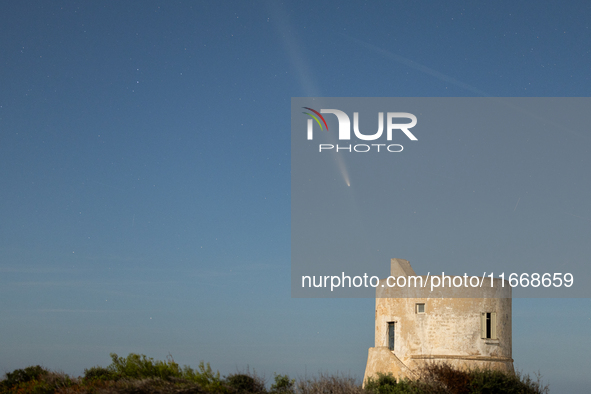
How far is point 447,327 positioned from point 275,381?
7.02 metres

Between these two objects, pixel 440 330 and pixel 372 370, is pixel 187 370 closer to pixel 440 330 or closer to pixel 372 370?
pixel 372 370

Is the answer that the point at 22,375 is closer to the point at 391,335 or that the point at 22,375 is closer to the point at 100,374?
the point at 100,374

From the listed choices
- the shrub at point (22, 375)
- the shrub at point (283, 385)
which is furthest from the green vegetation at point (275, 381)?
the shrub at point (22, 375)

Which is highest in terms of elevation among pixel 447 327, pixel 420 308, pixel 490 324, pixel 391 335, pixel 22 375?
pixel 420 308

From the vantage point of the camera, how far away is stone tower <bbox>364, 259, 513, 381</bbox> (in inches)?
989

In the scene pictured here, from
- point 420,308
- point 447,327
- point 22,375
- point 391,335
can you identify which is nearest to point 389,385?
A: point 391,335

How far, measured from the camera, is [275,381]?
24328 millimetres

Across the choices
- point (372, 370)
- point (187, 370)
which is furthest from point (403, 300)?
point (187, 370)

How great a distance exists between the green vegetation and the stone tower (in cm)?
61

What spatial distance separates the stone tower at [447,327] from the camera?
25125 millimetres

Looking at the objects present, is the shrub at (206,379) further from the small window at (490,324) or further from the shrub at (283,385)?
the small window at (490,324)

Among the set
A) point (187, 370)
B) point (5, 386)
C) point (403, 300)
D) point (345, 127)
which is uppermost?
point (345, 127)

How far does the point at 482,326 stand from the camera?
83.6 feet

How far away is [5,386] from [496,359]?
77.3 ft
